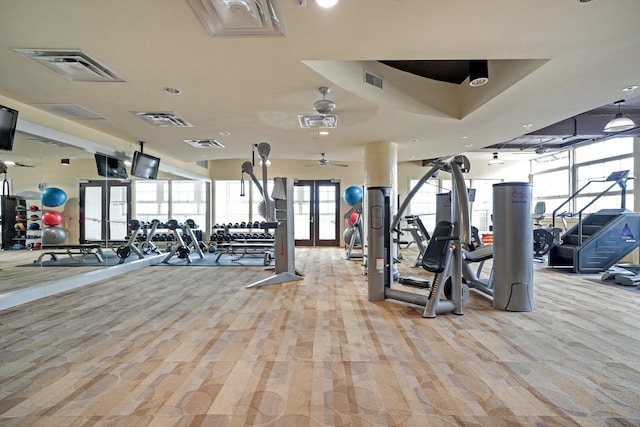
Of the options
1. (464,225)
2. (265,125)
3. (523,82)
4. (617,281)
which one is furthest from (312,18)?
(617,281)

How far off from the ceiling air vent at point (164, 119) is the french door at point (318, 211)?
6.02 metres

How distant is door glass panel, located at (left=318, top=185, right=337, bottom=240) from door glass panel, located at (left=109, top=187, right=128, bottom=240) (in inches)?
236

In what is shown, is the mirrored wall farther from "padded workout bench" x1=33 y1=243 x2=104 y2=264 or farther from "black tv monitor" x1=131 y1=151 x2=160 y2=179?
"black tv monitor" x1=131 y1=151 x2=160 y2=179

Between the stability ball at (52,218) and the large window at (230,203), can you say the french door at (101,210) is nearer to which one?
the stability ball at (52,218)

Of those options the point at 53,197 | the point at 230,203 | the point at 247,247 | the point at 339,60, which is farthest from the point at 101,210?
the point at 339,60

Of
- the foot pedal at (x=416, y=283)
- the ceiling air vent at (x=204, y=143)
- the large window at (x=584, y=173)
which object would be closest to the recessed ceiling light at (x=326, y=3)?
the foot pedal at (x=416, y=283)

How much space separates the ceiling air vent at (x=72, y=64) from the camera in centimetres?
307

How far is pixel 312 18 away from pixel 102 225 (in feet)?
20.7

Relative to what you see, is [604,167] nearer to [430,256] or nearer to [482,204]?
[482,204]

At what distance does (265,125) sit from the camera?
5668mm

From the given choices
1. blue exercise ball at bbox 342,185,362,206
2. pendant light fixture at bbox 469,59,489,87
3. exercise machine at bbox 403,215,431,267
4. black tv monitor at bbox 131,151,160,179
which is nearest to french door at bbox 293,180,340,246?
blue exercise ball at bbox 342,185,362,206

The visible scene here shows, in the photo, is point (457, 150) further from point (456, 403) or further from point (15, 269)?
point (15, 269)

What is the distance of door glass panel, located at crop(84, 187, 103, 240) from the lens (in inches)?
256

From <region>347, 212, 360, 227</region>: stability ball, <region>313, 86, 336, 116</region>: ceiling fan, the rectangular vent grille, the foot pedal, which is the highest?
the rectangular vent grille
